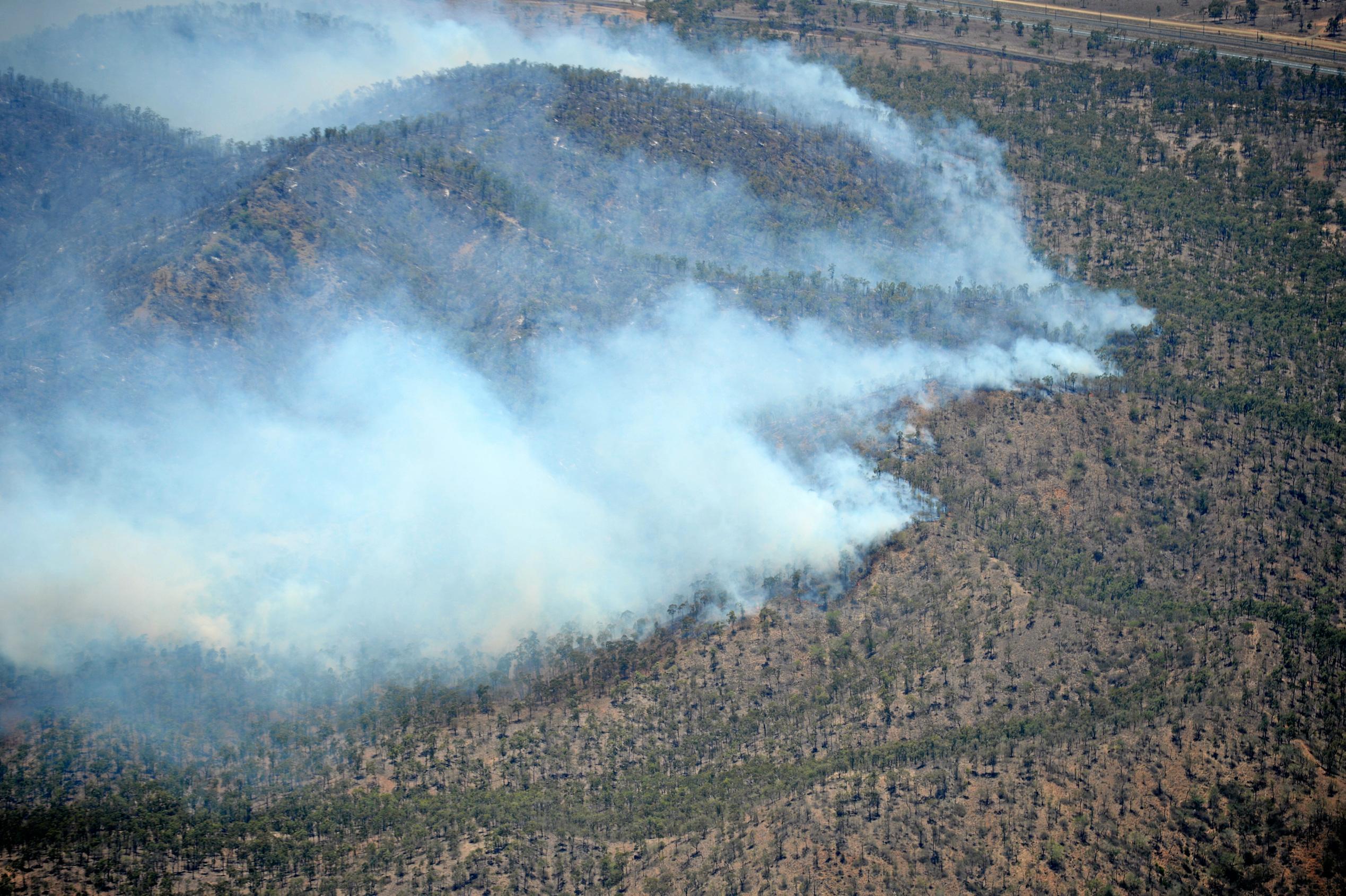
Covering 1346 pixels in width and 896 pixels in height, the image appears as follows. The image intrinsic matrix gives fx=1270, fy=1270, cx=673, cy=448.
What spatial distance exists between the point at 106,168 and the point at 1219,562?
85.8 metres

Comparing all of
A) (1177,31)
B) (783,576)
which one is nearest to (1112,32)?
(1177,31)

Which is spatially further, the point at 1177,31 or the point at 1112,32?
the point at 1177,31

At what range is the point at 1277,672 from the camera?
68.2 meters

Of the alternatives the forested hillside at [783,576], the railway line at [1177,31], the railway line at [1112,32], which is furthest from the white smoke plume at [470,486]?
the railway line at [1177,31]

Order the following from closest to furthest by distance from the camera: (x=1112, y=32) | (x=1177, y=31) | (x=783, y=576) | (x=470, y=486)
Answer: (x=783, y=576) < (x=470, y=486) < (x=1112, y=32) < (x=1177, y=31)

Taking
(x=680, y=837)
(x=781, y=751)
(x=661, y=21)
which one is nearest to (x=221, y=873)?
(x=680, y=837)

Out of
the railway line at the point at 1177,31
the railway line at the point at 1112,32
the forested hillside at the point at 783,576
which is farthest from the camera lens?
the railway line at the point at 1112,32

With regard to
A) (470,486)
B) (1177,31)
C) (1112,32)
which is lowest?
(470,486)

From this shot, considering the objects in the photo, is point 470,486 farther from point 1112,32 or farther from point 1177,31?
point 1177,31

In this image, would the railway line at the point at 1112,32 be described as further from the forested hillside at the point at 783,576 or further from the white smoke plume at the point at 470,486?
the white smoke plume at the point at 470,486

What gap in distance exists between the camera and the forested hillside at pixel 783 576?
62.5 m

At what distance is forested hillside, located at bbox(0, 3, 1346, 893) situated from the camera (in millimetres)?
62469

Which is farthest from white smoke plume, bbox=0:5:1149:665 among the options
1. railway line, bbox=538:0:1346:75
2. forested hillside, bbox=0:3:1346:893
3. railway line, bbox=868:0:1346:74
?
railway line, bbox=868:0:1346:74

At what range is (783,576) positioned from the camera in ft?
259
